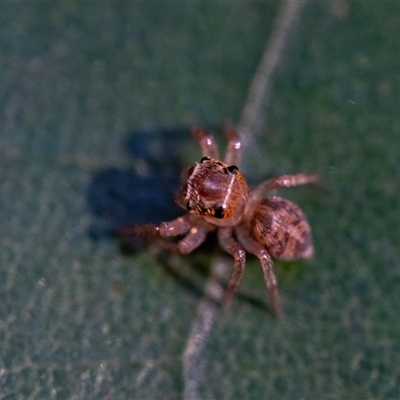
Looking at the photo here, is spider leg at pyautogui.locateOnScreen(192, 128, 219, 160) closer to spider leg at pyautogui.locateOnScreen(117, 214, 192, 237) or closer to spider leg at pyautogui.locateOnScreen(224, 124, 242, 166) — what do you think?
spider leg at pyautogui.locateOnScreen(224, 124, 242, 166)

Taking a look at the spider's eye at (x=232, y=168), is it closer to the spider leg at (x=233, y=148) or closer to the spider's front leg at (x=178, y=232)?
the spider leg at (x=233, y=148)

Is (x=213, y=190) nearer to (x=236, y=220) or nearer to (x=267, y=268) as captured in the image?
(x=236, y=220)

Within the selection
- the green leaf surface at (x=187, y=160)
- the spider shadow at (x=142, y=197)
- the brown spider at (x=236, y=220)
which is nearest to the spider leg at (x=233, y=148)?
the brown spider at (x=236, y=220)

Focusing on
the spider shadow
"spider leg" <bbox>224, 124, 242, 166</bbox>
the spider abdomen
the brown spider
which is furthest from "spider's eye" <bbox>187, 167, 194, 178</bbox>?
the spider abdomen

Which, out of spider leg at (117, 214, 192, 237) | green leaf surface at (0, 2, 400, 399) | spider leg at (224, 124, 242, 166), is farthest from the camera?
spider leg at (224, 124, 242, 166)

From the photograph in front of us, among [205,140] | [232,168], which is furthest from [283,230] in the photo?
[205,140]
